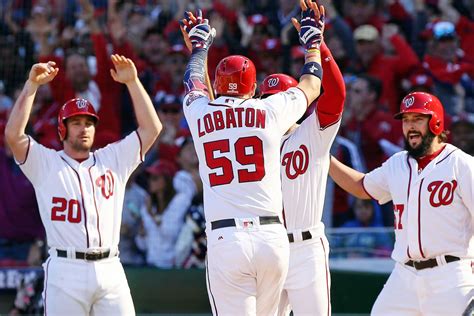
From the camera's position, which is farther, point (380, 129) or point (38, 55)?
point (38, 55)

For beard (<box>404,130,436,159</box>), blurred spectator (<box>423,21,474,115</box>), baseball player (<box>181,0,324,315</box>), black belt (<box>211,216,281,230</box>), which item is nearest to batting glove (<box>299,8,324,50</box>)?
baseball player (<box>181,0,324,315</box>)

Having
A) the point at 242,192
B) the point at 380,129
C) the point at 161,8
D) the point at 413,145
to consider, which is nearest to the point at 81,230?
the point at 242,192

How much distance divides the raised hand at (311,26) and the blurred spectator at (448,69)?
15.1ft

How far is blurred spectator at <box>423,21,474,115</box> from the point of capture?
1092 cm

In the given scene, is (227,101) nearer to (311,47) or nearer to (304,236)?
(311,47)

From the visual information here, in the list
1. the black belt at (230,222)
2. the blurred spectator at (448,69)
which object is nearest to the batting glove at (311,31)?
the black belt at (230,222)

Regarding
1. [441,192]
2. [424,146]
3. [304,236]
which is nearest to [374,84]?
[424,146]

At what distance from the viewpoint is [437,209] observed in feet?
22.0

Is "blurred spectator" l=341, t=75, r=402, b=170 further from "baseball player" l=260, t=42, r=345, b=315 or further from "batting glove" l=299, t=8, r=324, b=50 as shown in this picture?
"batting glove" l=299, t=8, r=324, b=50

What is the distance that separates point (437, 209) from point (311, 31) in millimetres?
1390

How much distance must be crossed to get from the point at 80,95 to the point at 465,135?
13.6ft

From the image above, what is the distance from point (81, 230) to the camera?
7.16 meters

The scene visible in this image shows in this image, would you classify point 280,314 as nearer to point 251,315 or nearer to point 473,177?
point 251,315

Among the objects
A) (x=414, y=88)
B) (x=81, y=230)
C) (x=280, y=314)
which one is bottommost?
(x=280, y=314)
